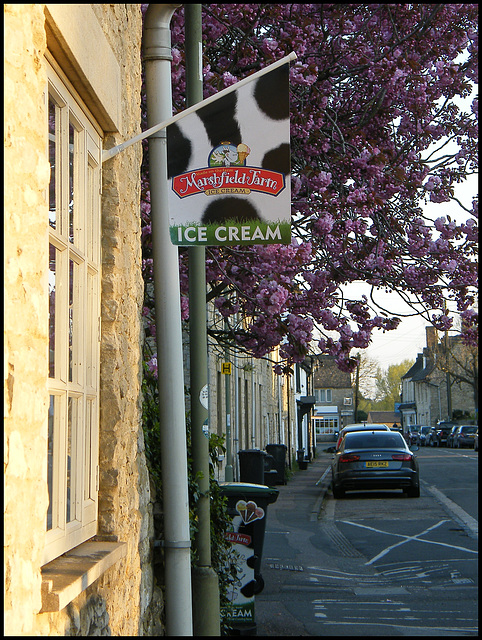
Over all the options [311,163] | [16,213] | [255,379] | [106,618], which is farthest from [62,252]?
[255,379]

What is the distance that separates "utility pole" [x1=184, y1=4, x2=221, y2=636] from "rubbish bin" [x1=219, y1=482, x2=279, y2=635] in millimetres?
1208

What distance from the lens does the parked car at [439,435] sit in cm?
6281

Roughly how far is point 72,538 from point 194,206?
189 cm

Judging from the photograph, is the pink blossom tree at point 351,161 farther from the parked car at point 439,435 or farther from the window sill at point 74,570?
the parked car at point 439,435

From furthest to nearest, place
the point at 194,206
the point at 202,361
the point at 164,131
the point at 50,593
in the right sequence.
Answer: the point at 202,361
the point at 164,131
the point at 194,206
the point at 50,593

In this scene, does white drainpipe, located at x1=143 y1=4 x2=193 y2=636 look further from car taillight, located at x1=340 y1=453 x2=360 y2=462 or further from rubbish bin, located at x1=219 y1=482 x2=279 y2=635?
car taillight, located at x1=340 y1=453 x2=360 y2=462

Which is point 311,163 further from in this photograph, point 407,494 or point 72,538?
point 407,494

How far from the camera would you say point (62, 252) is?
368cm

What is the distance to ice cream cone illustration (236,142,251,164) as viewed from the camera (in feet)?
15.2

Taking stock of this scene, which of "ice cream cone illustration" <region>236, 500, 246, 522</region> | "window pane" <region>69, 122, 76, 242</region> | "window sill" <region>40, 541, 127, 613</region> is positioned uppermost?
"window pane" <region>69, 122, 76, 242</region>

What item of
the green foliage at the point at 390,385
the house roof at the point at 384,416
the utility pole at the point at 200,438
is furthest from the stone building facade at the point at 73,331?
the green foliage at the point at 390,385

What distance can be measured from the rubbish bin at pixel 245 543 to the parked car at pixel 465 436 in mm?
49051

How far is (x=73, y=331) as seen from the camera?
394 cm

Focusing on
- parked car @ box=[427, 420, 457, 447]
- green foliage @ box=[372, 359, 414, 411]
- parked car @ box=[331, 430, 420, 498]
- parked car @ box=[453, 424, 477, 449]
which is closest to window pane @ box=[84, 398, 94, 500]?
parked car @ box=[331, 430, 420, 498]
